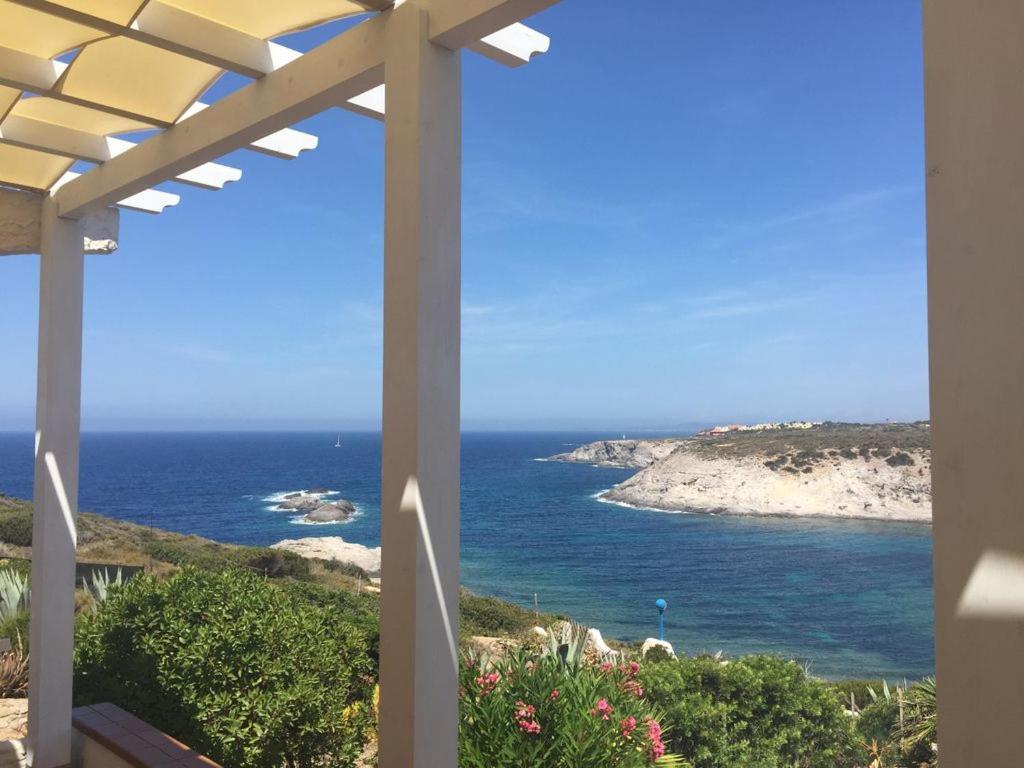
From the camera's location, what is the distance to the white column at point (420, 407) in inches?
67.8

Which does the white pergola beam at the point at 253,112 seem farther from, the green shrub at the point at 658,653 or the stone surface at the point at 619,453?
the stone surface at the point at 619,453

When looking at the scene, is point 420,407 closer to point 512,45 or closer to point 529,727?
point 512,45

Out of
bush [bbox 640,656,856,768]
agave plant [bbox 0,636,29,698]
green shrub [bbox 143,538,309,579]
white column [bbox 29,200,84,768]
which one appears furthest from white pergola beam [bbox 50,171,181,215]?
green shrub [bbox 143,538,309,579]

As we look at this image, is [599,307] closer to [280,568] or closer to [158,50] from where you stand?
[280,568]

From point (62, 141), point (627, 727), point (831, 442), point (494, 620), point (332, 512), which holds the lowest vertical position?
point (332, 512)

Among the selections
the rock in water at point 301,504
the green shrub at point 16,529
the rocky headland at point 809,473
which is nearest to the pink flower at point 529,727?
the green shrub at point 16,529

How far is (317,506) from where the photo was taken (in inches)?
2312

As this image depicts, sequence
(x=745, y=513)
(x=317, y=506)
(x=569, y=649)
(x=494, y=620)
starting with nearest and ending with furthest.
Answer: (x=569, y=649) → (x=494, y=620) → (x=745, y=513) → (x=317, y=506)

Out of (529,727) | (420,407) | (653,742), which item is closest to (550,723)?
(529,727)

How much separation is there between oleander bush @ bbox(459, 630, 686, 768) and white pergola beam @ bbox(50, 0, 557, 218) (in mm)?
2340

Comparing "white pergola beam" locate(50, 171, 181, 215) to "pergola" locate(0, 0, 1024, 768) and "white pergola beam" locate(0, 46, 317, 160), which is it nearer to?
"pergola" locate(0, 0, 1024, 768)

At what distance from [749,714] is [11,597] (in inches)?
236

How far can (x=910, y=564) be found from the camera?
3969 centimetres

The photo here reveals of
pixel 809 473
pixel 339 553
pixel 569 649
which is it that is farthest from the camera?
pixel 809 473
